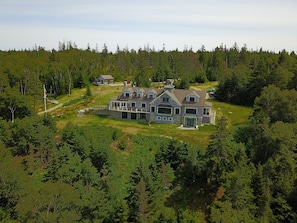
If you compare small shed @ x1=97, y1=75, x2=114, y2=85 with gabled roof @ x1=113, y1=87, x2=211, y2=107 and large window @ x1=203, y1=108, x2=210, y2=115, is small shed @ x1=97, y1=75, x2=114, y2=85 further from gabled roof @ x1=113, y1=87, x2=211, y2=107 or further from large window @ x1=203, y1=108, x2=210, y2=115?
large window @ x1=203, y1=108, x2=210, y2=115

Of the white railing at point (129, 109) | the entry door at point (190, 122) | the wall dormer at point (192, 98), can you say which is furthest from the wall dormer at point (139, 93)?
the entry door at point (190, 122)

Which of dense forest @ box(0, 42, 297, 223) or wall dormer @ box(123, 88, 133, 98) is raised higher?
wall dormer @ box(123, 88, 133, 98)

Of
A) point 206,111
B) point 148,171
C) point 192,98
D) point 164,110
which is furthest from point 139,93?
point 148,171

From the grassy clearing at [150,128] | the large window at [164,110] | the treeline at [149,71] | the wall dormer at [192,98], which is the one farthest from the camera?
the treeline at [149,71]

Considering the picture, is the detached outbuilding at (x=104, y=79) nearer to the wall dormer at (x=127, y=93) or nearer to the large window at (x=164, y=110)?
the wall dormer at (x=127, y=93)

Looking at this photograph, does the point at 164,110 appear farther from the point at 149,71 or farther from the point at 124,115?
the point at 149,71

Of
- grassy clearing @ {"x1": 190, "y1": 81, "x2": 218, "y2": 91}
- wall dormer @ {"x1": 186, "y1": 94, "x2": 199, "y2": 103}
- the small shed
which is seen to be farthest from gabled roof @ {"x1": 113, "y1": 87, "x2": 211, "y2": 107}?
the small shed

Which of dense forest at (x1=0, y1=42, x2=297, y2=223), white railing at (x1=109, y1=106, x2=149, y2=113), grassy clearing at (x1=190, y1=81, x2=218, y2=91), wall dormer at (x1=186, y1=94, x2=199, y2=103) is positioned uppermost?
wall dormer at (x1=186, y1=94, x2=199, y2=103)

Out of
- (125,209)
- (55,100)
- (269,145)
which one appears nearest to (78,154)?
(125,209)
